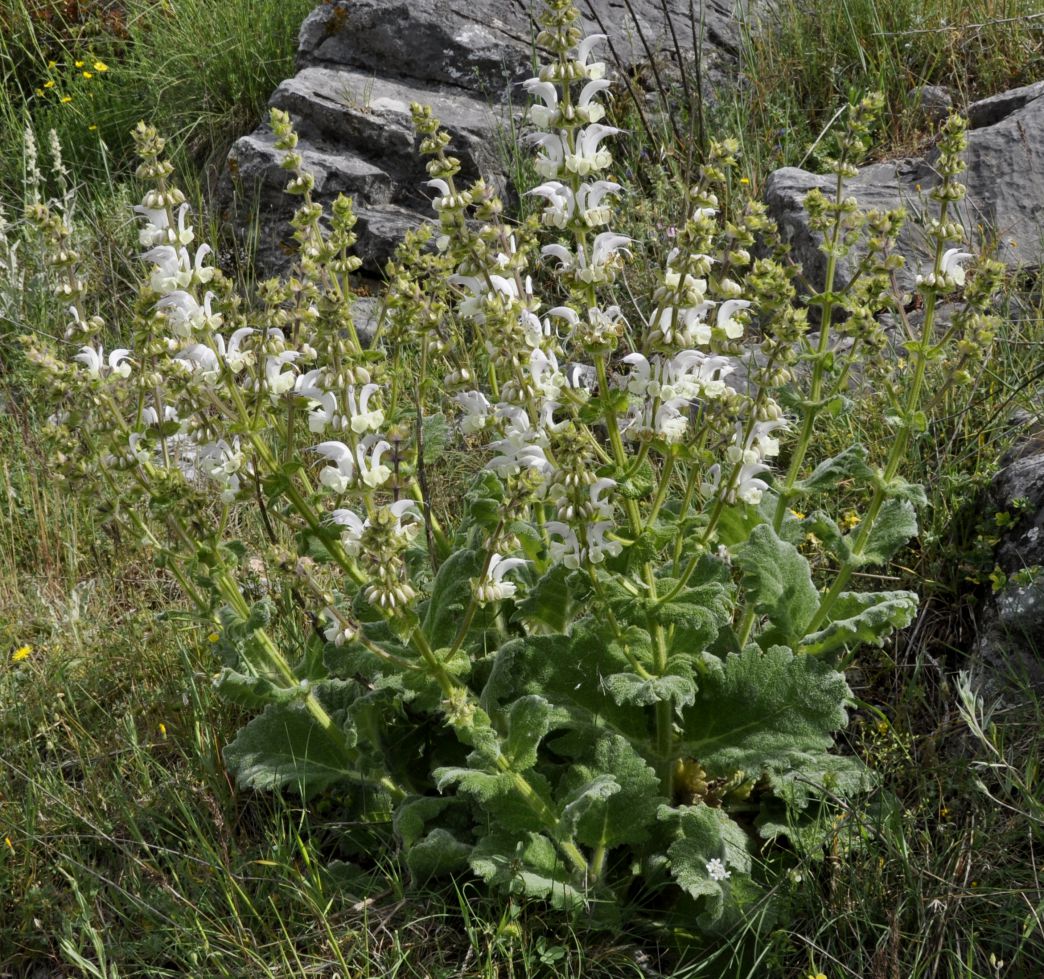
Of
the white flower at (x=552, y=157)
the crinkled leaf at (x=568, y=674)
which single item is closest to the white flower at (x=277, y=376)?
the white flower at (x=552, y=157)

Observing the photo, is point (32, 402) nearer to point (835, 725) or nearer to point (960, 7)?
point (835, 725)

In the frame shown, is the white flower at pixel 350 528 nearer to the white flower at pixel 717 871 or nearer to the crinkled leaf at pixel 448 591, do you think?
the crinkled leaf at pixel 448 591

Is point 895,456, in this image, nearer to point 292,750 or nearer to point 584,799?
point 584,799

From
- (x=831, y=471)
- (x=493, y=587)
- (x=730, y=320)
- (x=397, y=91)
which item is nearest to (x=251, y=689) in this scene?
(x=493, y=587)

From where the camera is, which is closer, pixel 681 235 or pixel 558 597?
pixel 681 235

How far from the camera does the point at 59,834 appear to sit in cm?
269

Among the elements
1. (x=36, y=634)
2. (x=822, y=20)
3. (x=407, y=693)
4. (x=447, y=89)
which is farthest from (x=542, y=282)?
(x=407, y=693)

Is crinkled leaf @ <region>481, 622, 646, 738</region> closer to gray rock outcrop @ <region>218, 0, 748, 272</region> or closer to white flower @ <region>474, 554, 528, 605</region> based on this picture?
white flower @ <region>474, 554, 528, 605</region>

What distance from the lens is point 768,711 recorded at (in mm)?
2445

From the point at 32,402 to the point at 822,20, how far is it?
4.16 meters

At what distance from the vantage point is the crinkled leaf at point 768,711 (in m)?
2.40

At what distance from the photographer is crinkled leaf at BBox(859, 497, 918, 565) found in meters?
2.56

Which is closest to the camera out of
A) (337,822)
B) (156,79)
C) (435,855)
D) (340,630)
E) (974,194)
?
(340,630)

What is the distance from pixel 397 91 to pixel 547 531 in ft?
13.6
